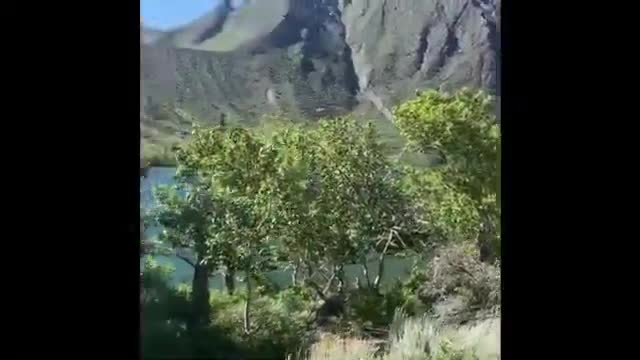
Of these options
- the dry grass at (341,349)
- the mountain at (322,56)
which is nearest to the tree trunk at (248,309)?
the dry grass at (341,349)

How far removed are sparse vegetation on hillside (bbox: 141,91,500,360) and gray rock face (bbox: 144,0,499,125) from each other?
4 cm

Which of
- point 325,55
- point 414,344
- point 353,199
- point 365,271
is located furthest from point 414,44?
point 414,344

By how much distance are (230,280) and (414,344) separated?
1.09 ft

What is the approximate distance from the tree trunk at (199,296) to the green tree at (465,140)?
1.37 feet

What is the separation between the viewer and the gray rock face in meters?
1.35

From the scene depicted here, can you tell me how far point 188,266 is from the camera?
1352 mm

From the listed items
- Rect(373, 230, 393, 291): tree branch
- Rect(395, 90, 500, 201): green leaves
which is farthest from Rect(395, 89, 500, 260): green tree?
Rect(373, 230, 393, 291): tree branch

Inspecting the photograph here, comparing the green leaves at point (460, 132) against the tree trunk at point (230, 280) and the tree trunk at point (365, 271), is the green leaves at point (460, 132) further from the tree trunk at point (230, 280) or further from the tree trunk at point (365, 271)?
the tree trunk at point (230, 280)

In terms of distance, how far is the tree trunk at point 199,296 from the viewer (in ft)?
4.44

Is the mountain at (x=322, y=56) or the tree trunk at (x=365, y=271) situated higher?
the mountain at (x=322, y=56)
